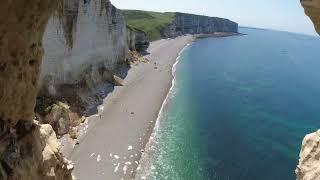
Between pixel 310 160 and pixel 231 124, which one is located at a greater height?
pixel 310 160

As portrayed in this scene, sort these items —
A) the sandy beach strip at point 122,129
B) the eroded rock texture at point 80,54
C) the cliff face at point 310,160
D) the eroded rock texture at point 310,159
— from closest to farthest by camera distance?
the cliff face at point 310,160, the eroded rock texture at point 310,159, the sandy beach strip at point 122,129, the eroded rock texture at point 80,54

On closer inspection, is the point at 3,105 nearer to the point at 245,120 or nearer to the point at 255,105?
the point at 245,120

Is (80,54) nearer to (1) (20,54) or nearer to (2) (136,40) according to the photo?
(1) (20,54)

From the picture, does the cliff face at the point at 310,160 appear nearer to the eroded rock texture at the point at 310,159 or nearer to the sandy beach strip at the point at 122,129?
the eroded rock texture at the point at 310,159

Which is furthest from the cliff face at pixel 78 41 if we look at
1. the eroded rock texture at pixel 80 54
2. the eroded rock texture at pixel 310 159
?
the eroded rock texture at pixel 310 159

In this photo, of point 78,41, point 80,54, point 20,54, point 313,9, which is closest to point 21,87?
point 20,54

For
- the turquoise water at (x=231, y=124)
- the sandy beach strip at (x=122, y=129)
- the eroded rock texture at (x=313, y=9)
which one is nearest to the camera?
the eroded rock texture at (x=313, y=9)

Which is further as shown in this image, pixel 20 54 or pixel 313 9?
pixel 20 54

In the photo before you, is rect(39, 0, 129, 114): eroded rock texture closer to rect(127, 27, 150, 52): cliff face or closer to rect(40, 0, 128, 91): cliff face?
rect(40, 0, 128, 91): cliff face
